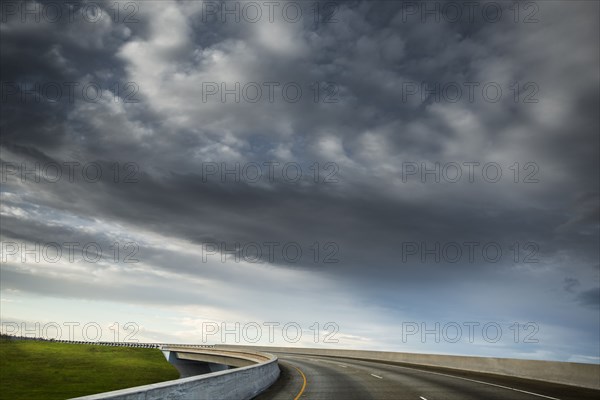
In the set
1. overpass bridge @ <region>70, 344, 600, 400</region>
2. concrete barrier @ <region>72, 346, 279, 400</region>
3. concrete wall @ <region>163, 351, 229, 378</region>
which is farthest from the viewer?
concrete wall @ <region>163, 351, 229, 378</region>

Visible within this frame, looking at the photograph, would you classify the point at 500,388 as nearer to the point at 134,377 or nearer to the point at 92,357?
the point at 134,377

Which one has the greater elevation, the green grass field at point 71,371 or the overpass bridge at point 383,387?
the overpass bridge at point 383,387

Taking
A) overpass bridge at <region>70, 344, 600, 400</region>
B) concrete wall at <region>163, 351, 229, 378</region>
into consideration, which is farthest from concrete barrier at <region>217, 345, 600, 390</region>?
concrete wall at <region>163, 351, 229, 378</region>

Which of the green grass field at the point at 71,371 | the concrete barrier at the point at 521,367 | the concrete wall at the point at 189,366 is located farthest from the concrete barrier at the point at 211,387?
the concrete wall at the point at 189,366

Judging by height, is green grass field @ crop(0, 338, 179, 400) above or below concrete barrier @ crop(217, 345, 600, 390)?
below

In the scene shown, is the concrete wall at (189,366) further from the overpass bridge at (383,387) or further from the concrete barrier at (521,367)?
the overpass bridge at (383,387)

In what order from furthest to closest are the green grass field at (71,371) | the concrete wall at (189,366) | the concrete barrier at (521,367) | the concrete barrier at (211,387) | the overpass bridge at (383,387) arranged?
1. the concrete wall at (189,366)
2. the green grass field at (71,371)
3. the concrete barrier at (521,367)
4. the overpass bridge at (383,387)
5. the concrete barrier at (211,387)

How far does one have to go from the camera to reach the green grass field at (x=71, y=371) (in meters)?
46.6

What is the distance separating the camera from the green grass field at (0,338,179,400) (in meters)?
46.6

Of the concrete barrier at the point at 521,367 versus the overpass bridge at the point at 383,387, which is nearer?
the overpass bridge at the point at 383,387

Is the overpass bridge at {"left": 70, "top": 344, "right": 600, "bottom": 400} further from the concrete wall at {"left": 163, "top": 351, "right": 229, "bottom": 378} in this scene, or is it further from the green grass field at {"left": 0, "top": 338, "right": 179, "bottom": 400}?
the concrete wall at {"left": 163, "top": 351, "right": 229, "bottom": 378}

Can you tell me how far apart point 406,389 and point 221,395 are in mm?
9441

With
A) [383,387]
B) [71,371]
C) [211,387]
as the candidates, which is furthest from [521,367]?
[71,371]

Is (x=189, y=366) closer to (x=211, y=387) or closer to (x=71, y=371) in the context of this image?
(x=71, y=371)
